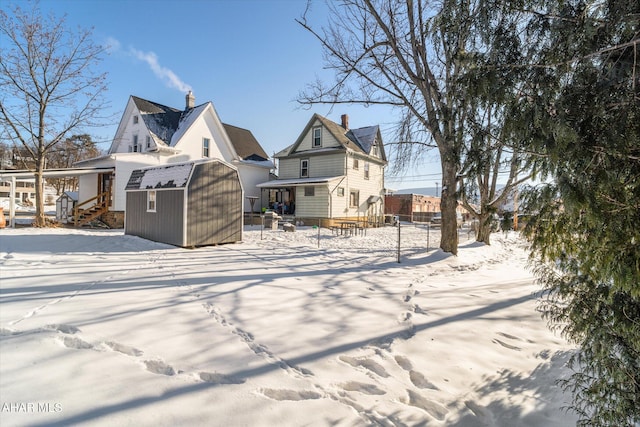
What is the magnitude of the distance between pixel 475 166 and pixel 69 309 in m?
5.86

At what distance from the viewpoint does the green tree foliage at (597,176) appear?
6.45 feet

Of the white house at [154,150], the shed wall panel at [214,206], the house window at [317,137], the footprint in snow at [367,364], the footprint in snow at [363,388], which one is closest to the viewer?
the footprint in snow at [363,388]

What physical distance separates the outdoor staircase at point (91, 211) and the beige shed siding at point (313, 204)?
11.9m

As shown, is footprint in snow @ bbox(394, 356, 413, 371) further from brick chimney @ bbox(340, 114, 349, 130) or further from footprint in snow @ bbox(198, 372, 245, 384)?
brick chimney @ bbox(340, 114, 349, 130)

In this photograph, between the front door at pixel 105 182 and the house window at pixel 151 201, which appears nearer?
the house window at pixel 151 201

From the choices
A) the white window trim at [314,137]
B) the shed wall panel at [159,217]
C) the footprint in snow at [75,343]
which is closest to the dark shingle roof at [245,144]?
the white window trim at [314,137]

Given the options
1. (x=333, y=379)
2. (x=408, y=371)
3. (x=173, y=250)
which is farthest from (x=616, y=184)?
(x=173, y=250)

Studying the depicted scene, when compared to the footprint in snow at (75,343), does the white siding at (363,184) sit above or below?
above

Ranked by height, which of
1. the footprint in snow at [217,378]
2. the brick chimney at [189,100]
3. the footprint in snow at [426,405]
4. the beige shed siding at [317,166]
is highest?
the brick chimney at [189,100]

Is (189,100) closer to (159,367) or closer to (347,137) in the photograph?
(347,137)

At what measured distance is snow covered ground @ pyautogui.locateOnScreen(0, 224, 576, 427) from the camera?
253cm

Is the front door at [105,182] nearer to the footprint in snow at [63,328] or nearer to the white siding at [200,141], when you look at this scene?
the white siding at [200,141]

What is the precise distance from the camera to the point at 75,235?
1288cm

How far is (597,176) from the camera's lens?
204 centimetres
